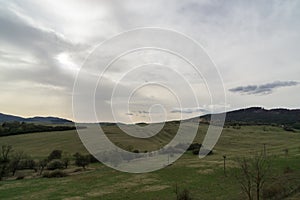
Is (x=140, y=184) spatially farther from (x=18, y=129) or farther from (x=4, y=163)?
(x=18, y=129)

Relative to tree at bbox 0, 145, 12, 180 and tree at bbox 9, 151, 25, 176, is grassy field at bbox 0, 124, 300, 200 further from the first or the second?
tree at bbox 9, 151, 25, 176

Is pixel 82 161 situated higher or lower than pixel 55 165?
higher

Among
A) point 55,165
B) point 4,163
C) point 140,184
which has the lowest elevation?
point 140,184

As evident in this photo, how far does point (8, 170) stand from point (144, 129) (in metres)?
42.2

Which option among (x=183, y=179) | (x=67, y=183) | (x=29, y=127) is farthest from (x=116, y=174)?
(x=29, y=127)

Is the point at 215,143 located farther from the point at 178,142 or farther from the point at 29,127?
the point at 29,127

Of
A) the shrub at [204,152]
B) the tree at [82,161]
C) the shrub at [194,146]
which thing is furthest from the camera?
the shrub at [194,146]

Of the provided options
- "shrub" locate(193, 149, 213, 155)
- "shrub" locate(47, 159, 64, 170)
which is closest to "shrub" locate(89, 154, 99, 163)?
"shrub" locate(47, 159, 64, 170)

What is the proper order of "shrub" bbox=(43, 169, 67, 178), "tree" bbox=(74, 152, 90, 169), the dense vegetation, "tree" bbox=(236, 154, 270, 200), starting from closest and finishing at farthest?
"tree" bbox=(236, 154, 270, 200) → "shrub" bbox=(43, 169, 67, 178) → "tree" bbox=(74, 152, 90, 169) → the dense vegetation

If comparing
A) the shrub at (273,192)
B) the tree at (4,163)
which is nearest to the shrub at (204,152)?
the shrub at (273,192)

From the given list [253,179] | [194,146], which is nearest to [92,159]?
[194,146]

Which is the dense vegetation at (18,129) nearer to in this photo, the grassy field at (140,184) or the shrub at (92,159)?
the grassy field at (140,184)

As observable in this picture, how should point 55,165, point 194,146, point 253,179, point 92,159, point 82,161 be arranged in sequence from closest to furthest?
point 253,179
point 55,165
point 82,161
point 92,159
point 194,146

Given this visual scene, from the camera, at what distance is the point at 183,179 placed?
1905 inches
